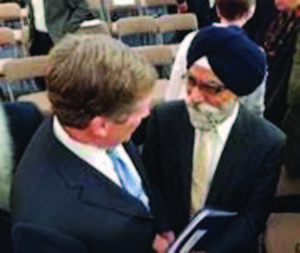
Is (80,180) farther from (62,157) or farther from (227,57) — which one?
(227,57)

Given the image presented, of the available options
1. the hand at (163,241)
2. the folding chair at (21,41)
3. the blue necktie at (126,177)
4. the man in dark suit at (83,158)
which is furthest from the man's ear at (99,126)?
the folding chair at (21,41)

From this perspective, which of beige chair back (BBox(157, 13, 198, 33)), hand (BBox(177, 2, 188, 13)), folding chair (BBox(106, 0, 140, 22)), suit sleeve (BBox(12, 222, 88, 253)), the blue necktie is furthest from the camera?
folding chair (BBox(106, 0, 140, 22))

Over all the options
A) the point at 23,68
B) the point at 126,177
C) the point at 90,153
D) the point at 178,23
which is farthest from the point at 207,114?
the point at 178,23

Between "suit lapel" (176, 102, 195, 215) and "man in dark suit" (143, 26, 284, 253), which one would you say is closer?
"man in dark suit" (143, 26, 284, 253)

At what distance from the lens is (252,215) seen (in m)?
1.50

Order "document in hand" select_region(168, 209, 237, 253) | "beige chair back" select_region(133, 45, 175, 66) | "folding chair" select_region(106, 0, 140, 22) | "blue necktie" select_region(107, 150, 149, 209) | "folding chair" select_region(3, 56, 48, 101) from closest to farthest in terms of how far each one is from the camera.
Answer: "blue necktie" select_region(107, 150, 149, 209)
"document in hand" select_region(168, 209, 237, 253)
"folding chair" select_region(3, 56, 48, 101)
"beige chair back" select_region(133, 45, 175, 66)
"folding chair" select_region(106, 0, 140, 22)

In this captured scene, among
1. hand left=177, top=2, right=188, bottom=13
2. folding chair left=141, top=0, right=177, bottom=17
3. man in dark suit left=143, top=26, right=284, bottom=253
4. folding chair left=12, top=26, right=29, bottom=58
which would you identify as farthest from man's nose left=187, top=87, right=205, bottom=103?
folding chair left=141, top=0, right=177, bottom=17

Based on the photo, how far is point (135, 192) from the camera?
48.1 inches

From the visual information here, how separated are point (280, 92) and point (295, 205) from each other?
0.88 m

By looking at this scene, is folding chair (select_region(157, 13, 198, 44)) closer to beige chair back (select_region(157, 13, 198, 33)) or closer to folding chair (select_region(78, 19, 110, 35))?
beige chair back (select_region(157, 13, 198, 33))

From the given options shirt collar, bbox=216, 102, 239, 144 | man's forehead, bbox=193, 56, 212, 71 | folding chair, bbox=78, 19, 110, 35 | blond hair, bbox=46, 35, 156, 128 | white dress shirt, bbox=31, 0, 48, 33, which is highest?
blond hair, bbox=46, 35, 156, 128

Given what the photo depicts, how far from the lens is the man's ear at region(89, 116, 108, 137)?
0.99 m

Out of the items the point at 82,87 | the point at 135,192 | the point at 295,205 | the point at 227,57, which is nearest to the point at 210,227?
the point at 135,192

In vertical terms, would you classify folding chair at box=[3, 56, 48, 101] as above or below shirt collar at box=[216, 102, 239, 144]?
below
